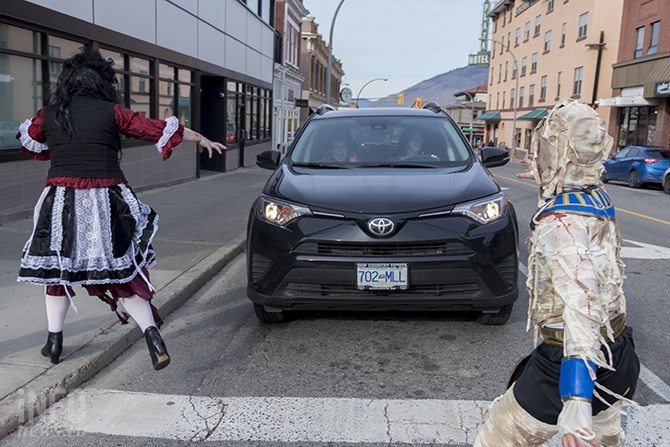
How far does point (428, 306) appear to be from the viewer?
14.0 feet

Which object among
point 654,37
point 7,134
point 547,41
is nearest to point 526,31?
point 547,41

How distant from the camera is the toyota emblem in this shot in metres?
4.15

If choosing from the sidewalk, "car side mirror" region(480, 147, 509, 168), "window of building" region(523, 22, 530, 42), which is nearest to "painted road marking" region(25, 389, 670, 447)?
the sidewalk

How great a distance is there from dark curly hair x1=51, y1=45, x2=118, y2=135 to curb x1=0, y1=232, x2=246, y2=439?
1.45 meters

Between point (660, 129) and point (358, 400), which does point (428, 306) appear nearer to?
point (358, 400)

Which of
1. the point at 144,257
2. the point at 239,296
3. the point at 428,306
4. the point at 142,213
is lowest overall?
the point at 239,296

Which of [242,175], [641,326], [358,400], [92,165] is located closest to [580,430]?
[358,400]

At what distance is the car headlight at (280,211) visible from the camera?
434 cm

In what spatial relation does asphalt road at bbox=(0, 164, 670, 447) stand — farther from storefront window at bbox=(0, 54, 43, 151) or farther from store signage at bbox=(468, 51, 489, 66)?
store signage at bbox=(468, 51, 489, 66)

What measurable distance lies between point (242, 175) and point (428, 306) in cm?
1520

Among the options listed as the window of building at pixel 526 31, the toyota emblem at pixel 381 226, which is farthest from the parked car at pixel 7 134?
the window of building at pixel 526 31

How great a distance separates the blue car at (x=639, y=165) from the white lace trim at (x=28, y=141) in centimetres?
2038

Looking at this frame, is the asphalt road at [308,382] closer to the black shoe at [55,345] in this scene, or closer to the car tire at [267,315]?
the car tire at [267,315]

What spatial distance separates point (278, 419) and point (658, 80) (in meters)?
30.4
